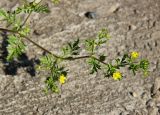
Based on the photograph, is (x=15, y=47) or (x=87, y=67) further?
(x=87, y=67)

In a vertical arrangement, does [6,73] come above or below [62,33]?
below

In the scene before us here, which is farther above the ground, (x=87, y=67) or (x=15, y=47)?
(x=15, y=47)

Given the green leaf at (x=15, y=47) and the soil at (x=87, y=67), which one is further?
the soil at (x=87, y=67)

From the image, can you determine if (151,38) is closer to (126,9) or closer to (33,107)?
(126,9)

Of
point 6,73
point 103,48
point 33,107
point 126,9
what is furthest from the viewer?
point 126,9

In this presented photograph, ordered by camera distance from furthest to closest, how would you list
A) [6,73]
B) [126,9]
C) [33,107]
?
[126,9]
[6,73]
[33,107]

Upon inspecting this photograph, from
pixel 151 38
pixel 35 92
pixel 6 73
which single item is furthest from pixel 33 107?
pixel 151 38

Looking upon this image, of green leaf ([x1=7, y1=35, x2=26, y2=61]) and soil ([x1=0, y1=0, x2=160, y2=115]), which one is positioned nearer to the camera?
green leaf ([x1=7, y1=35, x2=26, y2=61])

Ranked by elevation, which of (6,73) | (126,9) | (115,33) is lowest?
(6,73)
